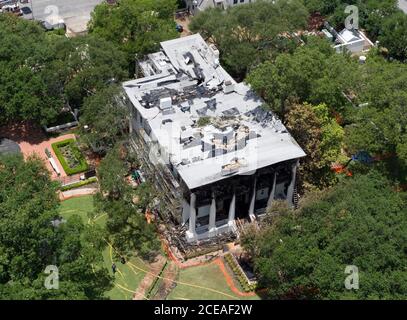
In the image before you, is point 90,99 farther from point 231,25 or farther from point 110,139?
point 231,25

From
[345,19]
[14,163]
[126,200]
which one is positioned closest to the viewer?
[14,163]

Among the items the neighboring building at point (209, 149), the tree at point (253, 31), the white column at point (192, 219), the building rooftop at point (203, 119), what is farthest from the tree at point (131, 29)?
the white column at point (192, 219)

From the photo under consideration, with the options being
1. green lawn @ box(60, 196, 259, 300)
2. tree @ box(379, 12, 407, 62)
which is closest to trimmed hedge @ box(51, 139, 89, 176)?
green lawn @ box(60, 196, 259, 300)

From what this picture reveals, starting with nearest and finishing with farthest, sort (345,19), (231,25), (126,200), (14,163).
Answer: (14,163)
(126,200)
(231,25)
(345,19)

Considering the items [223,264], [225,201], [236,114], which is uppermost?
[236,114]

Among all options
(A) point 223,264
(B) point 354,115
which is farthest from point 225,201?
(B) point 354,115

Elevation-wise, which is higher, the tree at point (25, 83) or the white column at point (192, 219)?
the tree at point (25, 83)

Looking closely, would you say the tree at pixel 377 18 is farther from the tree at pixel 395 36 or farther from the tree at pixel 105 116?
→ the tree at pixel 105 116
